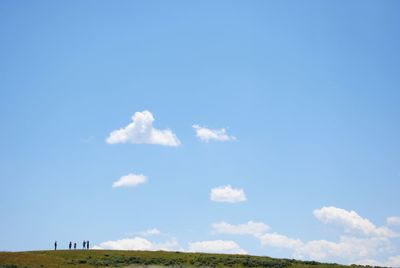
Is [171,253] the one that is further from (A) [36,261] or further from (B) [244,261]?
(A) [36,261]

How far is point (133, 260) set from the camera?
7162 cm

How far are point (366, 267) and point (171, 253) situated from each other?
2938 cm

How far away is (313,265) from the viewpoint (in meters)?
74.9

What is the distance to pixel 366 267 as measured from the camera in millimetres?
76688

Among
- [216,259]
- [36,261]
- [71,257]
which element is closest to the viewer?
[36,261]

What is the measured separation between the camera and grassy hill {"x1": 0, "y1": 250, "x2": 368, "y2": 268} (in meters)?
65.1

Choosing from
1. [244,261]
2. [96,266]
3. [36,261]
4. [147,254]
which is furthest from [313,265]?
[36,261]

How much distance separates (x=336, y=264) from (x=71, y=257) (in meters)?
38.6

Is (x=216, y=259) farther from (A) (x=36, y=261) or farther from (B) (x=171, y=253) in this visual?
(A) (x=36, y=261)

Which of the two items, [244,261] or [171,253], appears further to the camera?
[171,253]

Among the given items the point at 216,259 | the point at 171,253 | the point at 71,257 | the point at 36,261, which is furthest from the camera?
the point at 171,253

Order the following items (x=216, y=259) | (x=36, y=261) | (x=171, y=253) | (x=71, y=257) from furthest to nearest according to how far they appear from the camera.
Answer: (x=171, y=253) → (x=216, y=259) → (x=71, y=257) → (x=36, y=261)

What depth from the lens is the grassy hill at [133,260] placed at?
65062 mm

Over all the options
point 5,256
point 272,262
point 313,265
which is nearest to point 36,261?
point 5,256
